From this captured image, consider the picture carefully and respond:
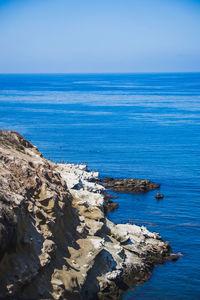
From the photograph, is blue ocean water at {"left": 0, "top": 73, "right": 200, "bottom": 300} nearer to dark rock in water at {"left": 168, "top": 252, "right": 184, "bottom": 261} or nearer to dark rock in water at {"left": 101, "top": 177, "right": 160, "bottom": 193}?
dark rock in water at {"left": 168, "top": 252, "right": 184, "bottom": 261}

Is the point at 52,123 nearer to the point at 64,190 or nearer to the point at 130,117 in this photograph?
the point at 130,117

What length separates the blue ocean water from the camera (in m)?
40.9

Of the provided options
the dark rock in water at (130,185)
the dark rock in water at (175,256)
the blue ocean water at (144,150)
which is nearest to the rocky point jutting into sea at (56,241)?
the dark rock in water at (175,256)

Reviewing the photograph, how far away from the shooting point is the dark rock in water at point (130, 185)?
6619cm

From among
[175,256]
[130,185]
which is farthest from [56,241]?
[130,185]

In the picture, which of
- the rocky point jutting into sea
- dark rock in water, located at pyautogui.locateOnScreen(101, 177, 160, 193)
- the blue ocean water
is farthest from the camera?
dark rock in water, located at pyautogui.locateOnScreen(101, 177, 160, 193)

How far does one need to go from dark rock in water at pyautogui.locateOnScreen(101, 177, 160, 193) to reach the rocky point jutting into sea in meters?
21.9

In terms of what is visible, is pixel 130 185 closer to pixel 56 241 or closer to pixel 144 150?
pixel 144 150

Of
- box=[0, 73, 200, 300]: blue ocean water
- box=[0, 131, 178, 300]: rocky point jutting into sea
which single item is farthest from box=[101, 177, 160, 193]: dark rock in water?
box=[0, 131, 178, 300]: rocky point jutting into sea

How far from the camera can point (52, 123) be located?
12706 centimetres

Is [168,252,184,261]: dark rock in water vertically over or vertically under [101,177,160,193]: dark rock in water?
under

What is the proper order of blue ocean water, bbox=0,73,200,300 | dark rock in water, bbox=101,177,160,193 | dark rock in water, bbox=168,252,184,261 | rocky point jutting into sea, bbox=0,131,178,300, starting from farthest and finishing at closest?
dark rock in water, bbox=101,177,160,193
dark rock in water, bbox=168,252,184,261
blue ocean water, bbox=0,73,200,300
rocky point jutting into sea, bbox=0,131,178,300

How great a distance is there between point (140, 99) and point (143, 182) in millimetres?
125147

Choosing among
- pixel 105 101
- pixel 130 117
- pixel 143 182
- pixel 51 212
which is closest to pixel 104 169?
pixel 143 182
